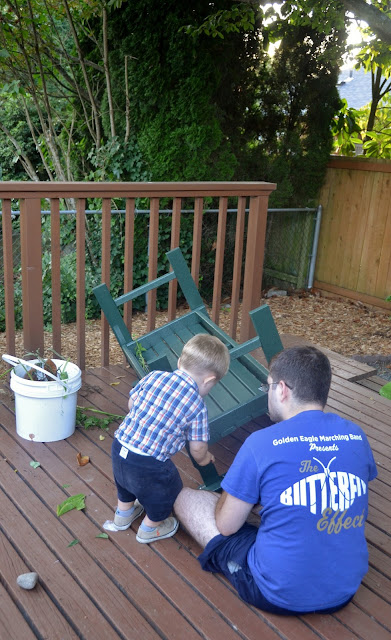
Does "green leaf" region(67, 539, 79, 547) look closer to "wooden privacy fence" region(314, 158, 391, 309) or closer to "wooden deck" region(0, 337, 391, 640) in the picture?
"wooden deck" region(0, 337, 391, 640)

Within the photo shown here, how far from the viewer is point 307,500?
1.58 metres

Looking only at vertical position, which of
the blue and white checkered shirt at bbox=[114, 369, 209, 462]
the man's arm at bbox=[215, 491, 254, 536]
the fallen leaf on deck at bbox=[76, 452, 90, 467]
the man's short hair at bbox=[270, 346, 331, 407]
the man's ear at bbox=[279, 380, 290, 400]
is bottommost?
the fallen leaf on deck at bbox=[76, 452, 90, 467]

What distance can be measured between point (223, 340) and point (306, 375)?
1284mm

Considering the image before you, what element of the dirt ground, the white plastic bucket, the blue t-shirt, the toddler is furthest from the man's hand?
the dirt ground

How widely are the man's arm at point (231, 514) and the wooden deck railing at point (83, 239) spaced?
1664 millimetres

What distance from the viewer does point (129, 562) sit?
77.3 inches

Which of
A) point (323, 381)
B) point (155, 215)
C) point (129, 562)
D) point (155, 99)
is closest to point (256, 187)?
point (155, 215)

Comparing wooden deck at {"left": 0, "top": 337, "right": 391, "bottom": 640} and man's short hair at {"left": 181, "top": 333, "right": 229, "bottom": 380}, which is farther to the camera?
man's short hair at {"left": 181, "top": 333, "right": 229, "bottom": 380}

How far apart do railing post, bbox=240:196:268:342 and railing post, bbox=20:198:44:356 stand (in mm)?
1369

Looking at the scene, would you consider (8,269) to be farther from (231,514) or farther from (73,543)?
(231,514)

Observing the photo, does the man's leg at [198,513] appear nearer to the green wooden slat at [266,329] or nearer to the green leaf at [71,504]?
the green leaf at [71,504]

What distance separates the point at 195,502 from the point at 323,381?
0.68 meters

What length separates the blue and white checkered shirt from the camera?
6.46 feet

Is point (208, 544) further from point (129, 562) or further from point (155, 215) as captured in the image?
point (155, 215)
